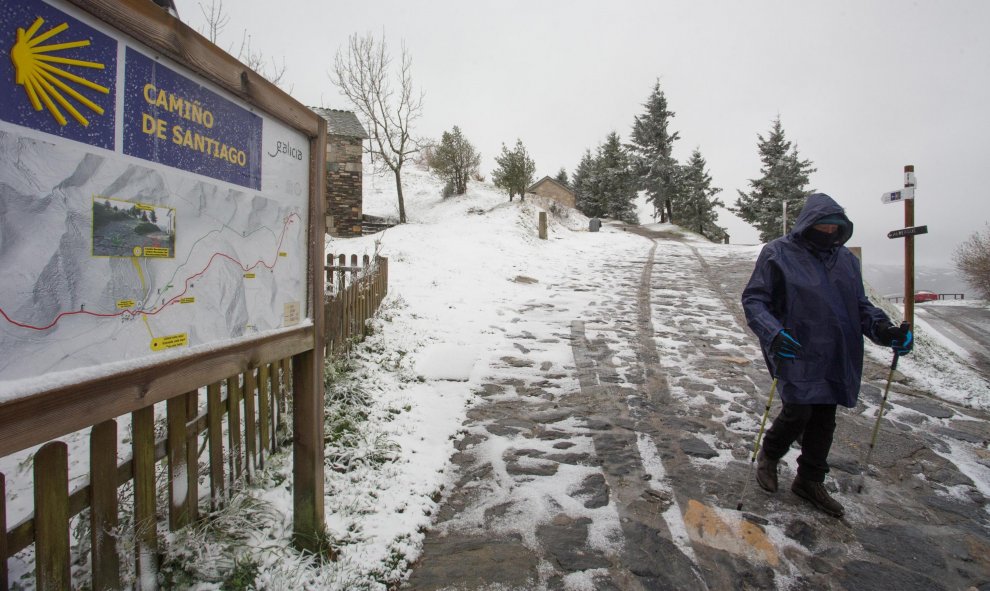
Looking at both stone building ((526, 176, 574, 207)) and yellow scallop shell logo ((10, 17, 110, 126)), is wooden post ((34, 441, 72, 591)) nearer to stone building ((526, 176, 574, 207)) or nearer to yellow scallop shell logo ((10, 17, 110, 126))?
yellow scallop shell logo ((10, 17, 110, 126))

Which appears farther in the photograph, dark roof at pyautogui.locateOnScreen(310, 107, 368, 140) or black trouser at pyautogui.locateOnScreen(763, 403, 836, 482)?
dark roof at pyautogui.locateOnScreen(310, 107, 368, 140)

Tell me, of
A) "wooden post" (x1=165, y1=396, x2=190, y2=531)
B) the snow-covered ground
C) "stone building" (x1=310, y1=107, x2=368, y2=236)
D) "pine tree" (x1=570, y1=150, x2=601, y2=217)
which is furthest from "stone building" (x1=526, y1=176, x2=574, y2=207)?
"wooden post" (x1=165, y1=396, x2=190, y2=531)

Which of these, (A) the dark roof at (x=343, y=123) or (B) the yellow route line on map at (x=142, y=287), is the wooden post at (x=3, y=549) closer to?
(B) the yellow route line on map at (x=142, y=287)

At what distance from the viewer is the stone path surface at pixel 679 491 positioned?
241 cm

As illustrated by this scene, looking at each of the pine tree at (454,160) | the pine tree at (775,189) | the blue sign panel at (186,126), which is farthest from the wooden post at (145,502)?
the pine tree at (775,189)

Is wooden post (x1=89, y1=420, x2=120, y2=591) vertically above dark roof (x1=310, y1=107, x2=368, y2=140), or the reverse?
dark roof (x1=310, y1=107, x2=368, y2=140)

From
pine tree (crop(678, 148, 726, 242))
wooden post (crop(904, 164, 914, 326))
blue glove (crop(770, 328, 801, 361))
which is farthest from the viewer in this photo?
pine tree (crop(678, 148, 726, 242))

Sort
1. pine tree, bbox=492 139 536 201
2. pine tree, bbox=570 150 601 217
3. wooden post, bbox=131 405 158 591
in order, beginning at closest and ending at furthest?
wooden post, bbox=131 405 158 591 → pine tree, bbox=492 139 536 201 → pine tree, bbox=570 150 601 217

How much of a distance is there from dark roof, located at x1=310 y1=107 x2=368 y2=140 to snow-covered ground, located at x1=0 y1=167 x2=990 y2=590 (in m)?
11.7

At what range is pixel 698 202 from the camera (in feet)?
113

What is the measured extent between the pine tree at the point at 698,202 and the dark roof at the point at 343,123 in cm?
2482

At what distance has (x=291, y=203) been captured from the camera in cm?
217

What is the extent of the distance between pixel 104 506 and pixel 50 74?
Answer: 1.53m

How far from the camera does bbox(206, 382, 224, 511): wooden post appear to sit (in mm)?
2281
